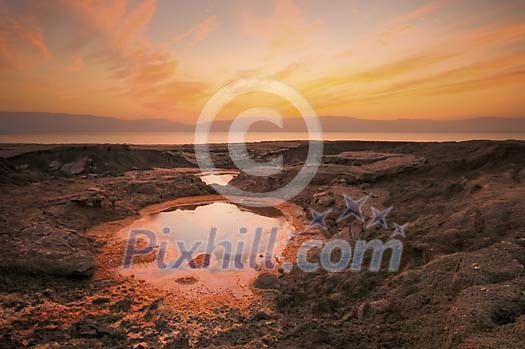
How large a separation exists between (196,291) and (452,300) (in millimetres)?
6599

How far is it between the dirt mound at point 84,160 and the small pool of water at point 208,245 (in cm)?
1313

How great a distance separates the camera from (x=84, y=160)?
93.9ft

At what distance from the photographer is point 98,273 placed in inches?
397

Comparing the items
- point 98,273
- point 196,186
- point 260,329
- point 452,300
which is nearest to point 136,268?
point 98,273

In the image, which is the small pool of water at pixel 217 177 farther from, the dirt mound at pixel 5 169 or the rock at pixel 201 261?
the rock at pixel 201 261

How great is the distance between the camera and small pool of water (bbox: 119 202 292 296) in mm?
9945

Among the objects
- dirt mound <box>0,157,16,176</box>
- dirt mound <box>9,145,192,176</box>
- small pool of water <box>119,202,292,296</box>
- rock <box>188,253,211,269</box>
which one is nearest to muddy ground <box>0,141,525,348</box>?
small pool of water <box>119,202,292,296</box>

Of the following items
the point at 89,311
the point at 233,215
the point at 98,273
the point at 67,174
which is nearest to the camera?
the point at 89,311

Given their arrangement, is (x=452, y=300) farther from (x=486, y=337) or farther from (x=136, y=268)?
(x=136, y=268)

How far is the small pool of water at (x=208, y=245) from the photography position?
9945 mm

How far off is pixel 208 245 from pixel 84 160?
21619 millimetres

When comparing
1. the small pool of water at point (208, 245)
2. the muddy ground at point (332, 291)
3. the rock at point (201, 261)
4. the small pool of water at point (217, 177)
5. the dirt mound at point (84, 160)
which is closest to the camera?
the muddy ground at point (332, 291)

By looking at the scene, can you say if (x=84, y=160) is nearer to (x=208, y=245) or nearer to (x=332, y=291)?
(x=208, y=245)

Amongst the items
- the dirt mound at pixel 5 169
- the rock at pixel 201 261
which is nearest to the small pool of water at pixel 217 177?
the dirt mound at pixel 5 169
